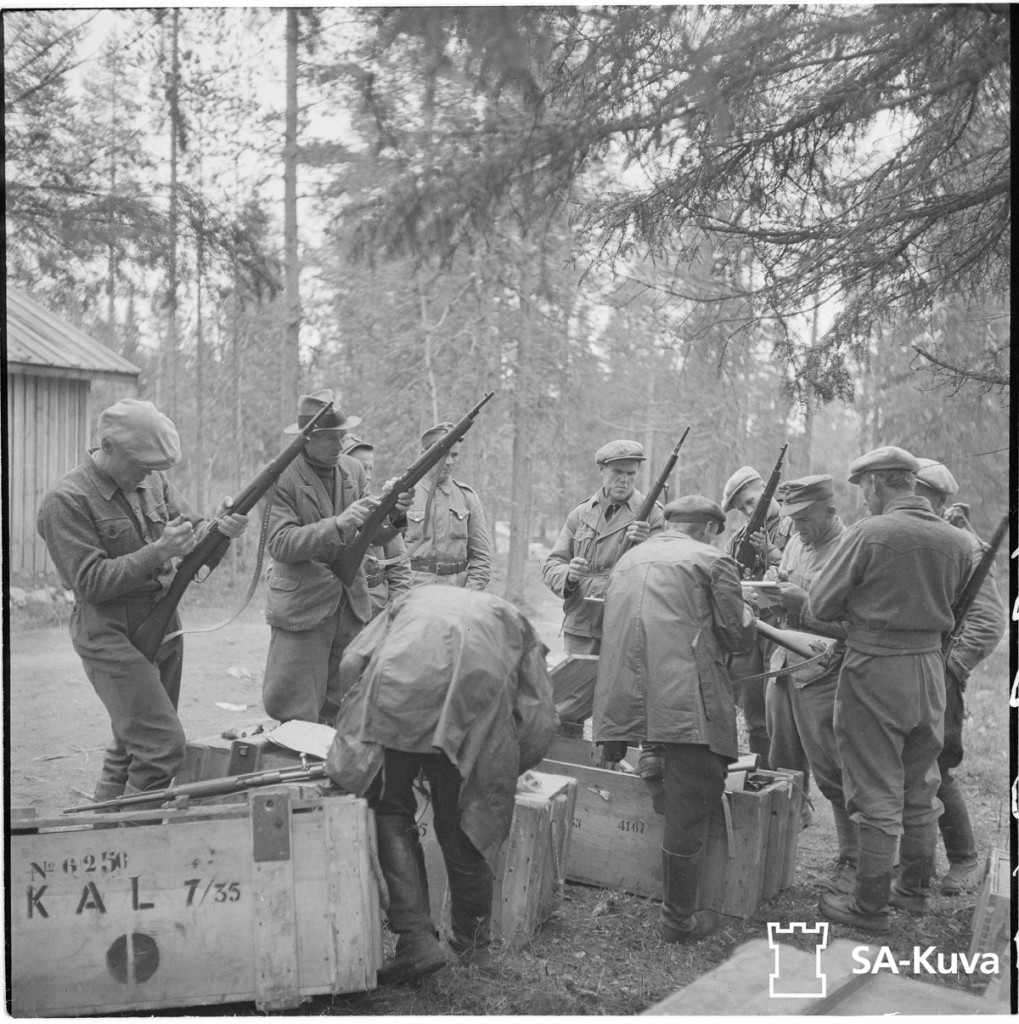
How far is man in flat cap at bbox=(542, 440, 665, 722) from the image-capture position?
20.9ft

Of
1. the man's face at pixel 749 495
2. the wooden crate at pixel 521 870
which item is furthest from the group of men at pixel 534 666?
the man's face at pixel 749 495

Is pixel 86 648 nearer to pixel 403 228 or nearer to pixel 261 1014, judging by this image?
pixel 261 1014

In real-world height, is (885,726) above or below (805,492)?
below

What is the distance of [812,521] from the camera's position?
556 centimetres

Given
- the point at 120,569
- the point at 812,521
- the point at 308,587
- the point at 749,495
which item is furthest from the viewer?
the point at 749,495

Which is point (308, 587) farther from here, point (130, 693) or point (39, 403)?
point (39, 403)

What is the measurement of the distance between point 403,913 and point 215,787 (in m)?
0.85

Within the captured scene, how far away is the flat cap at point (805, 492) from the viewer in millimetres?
5383

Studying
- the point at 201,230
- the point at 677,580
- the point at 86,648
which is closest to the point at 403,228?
the point at 201,230

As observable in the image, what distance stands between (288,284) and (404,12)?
113 inches

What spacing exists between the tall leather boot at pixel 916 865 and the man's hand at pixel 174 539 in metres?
3.71

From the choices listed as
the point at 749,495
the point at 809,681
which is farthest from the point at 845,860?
the point at 749,495

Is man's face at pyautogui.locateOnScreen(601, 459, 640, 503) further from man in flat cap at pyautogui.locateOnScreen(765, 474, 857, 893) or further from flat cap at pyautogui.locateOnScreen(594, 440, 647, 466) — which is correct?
man in flat cap at pyautogui.locateOnScreen(765, 474, 857, 893)

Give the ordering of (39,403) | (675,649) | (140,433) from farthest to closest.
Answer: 1. (39,403)
2. (675,649)
3. (140,433)
